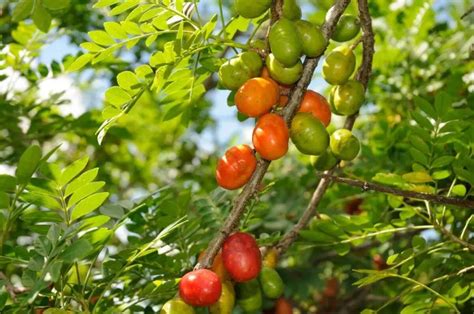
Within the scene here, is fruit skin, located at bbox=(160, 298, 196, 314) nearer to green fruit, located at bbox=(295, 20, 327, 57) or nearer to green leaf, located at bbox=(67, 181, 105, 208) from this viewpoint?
green leaf, located at bbox=(67, 181, 105, 208)

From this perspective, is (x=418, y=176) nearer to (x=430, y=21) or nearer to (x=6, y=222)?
(x=6, y=222)

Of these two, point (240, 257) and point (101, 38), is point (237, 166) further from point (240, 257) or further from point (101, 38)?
point (101, 38)

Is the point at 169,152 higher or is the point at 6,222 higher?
the point at 6,222

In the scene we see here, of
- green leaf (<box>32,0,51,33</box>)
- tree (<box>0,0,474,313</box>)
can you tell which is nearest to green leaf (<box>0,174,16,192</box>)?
tree (<box>0,0,474,313</box>)

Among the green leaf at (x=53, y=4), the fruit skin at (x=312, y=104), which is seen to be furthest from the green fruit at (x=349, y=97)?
the green leaf at (x=53, y=4)

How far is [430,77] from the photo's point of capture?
323 cm

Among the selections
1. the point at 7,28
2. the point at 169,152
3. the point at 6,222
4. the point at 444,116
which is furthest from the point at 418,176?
the point at 169,152

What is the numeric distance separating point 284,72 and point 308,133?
0.17m

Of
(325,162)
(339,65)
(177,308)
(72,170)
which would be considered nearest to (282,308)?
(325,162)

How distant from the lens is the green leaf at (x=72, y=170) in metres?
1.70

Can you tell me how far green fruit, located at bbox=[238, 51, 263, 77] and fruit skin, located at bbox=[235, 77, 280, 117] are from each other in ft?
0.23

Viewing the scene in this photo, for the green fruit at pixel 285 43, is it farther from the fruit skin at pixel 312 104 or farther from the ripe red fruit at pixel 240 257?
the ripe red fruit at pixel 240 257

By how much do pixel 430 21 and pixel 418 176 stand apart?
1.58 meters

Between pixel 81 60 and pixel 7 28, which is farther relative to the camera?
pixel 7 28
